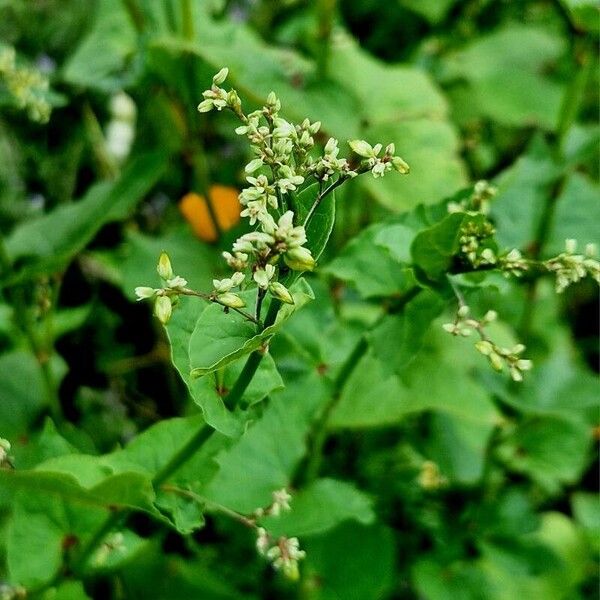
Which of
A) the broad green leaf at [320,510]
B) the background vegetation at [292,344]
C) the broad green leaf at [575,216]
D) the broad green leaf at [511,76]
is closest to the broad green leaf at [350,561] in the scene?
the background vegetation at [292,344]

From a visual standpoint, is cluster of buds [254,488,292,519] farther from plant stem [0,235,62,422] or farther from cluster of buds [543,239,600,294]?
plant stem [0,235,62,422]

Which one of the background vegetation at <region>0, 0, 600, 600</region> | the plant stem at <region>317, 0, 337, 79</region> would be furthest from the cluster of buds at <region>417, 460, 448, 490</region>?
the plant stem at <region>317, 0, 337, 79</region>

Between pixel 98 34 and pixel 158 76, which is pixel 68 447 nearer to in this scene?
pixel 158 76

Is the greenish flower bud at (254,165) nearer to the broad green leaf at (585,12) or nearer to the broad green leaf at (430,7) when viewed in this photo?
the broad green leaf at (585,12)

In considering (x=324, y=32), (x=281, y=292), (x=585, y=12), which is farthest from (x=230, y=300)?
(x=324, y=32)

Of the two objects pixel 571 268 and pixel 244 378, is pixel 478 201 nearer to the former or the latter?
pixel 571 268
